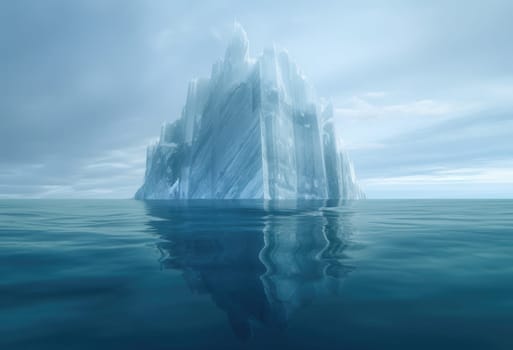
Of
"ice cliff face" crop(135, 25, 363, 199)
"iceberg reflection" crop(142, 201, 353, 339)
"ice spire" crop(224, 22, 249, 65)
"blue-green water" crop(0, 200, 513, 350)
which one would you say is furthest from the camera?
"ice spire" crop(224, 22, 249, 65)

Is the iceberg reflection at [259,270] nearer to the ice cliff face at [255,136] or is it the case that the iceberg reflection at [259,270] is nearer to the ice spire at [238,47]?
the ice cliff face at [255,136]

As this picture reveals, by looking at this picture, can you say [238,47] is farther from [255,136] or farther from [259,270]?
[259,270]

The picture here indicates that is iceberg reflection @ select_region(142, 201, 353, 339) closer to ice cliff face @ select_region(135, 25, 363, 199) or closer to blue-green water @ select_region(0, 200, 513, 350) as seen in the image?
blue-green water @ select_region(0, 200, 513, 350)

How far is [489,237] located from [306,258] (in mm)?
6210

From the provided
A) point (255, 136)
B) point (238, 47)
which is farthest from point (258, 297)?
point (238, 47)

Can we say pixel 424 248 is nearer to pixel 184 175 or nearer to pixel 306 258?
pixel 306 258

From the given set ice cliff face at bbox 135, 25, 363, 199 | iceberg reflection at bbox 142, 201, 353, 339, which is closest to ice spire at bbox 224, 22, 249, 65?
ice cliff face at bbox 135, 25, 363, 199

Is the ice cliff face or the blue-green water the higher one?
the ice cliff face

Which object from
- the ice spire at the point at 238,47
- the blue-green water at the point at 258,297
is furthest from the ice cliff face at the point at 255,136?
the blue-green water at the point at 258,297

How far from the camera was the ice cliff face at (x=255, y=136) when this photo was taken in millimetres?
47750

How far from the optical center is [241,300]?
3.44 m

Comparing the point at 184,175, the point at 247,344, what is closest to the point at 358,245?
the point at 247,344

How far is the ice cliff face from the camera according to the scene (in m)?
47.8

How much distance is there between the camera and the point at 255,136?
46.9 meters
